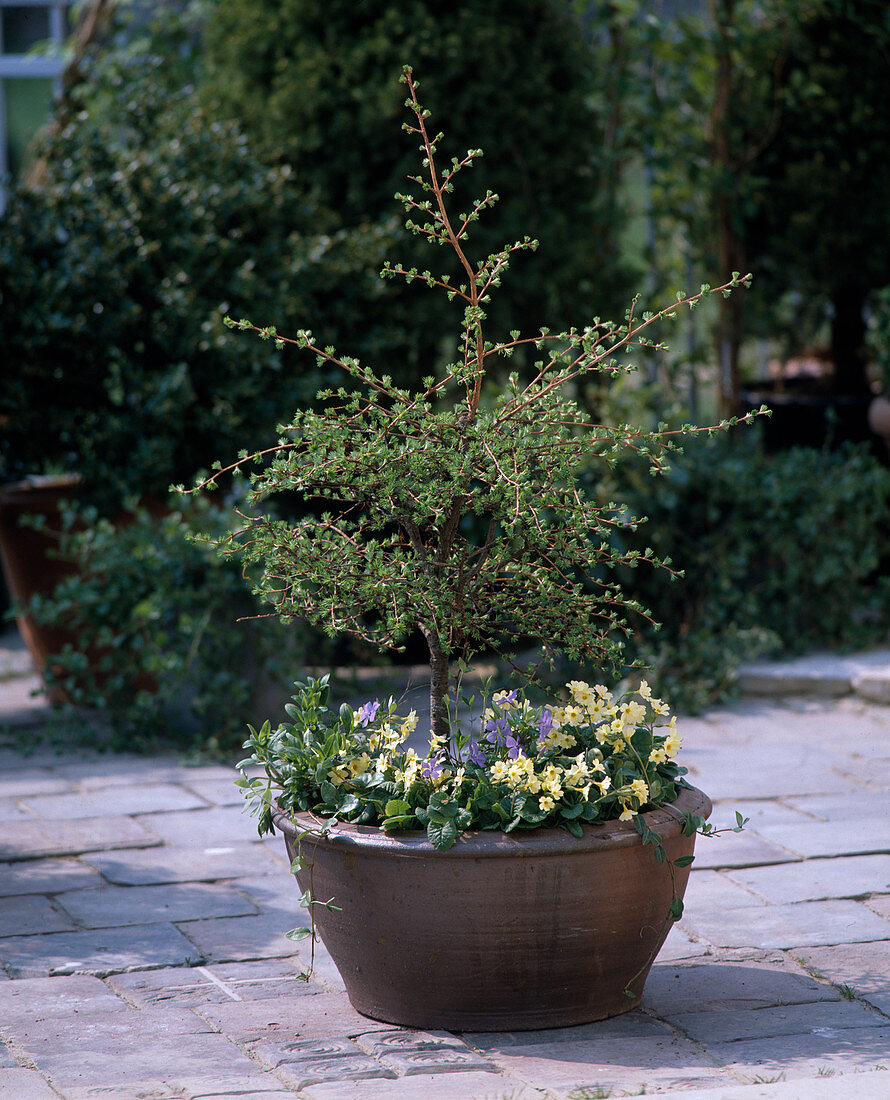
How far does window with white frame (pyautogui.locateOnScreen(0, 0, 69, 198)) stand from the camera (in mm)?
9391

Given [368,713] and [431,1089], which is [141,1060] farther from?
[368,713]

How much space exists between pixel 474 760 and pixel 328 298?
3.84 m

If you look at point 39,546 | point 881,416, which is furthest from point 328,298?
point 881,416

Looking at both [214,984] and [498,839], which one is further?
[214,984]

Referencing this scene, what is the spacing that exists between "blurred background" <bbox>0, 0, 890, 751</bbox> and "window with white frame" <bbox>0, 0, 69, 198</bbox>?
1.89 m

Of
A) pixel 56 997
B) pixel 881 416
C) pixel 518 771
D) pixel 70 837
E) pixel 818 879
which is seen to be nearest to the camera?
pixel 518 771

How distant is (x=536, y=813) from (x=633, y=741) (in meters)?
0.38

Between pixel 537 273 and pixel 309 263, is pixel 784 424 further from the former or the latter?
pixel 309 263

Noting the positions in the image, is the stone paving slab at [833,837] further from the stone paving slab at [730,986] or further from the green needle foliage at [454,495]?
the green needle foliage at [454,495]

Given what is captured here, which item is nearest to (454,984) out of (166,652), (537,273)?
(166,652)

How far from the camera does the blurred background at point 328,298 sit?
227 inches

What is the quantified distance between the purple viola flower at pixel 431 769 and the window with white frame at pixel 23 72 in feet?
24.8

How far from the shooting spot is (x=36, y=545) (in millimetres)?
6312

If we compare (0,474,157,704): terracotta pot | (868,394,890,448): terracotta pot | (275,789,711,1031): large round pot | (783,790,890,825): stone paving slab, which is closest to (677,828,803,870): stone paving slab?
(783,790,890,825): stone paving slab
